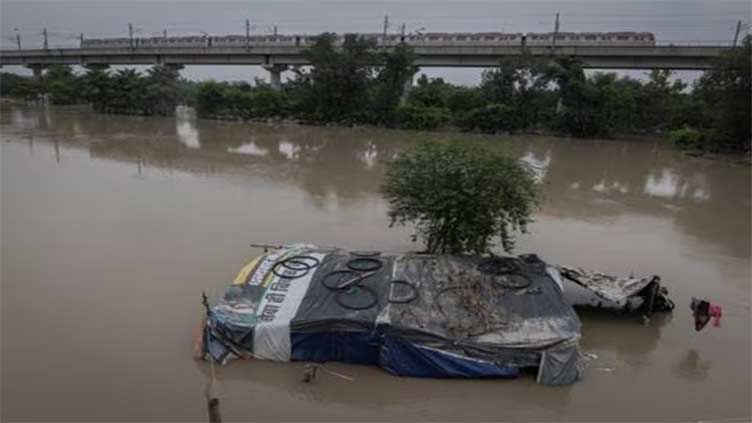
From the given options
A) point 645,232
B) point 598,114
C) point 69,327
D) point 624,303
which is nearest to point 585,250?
point 645,232

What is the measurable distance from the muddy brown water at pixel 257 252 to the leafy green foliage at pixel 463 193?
1.74 metres

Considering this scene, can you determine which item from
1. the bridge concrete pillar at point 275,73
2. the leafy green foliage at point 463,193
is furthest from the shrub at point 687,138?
the bridge concrete pillar at point 275,73

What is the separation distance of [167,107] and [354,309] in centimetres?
3423

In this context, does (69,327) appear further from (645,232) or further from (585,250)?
(645,232)

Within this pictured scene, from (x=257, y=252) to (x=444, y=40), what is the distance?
2805cm

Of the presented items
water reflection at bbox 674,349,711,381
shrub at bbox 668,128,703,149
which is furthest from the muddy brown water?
shrub at bbox 668,128,703,149

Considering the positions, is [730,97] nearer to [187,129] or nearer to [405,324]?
[405,324]

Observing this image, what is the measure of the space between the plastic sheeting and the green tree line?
22.3 metres

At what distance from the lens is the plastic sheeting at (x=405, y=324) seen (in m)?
5.47

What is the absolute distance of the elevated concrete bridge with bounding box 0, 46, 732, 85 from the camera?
28.6 metres

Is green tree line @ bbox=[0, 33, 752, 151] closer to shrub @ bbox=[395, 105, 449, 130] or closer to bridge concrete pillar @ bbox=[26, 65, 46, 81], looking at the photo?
shrub @ bbox=[395, 105, 449, 130]

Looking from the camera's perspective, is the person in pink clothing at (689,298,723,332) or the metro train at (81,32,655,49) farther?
the metro train at (81,32,655,49)

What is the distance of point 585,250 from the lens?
995 cm

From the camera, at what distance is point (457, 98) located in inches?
1251
